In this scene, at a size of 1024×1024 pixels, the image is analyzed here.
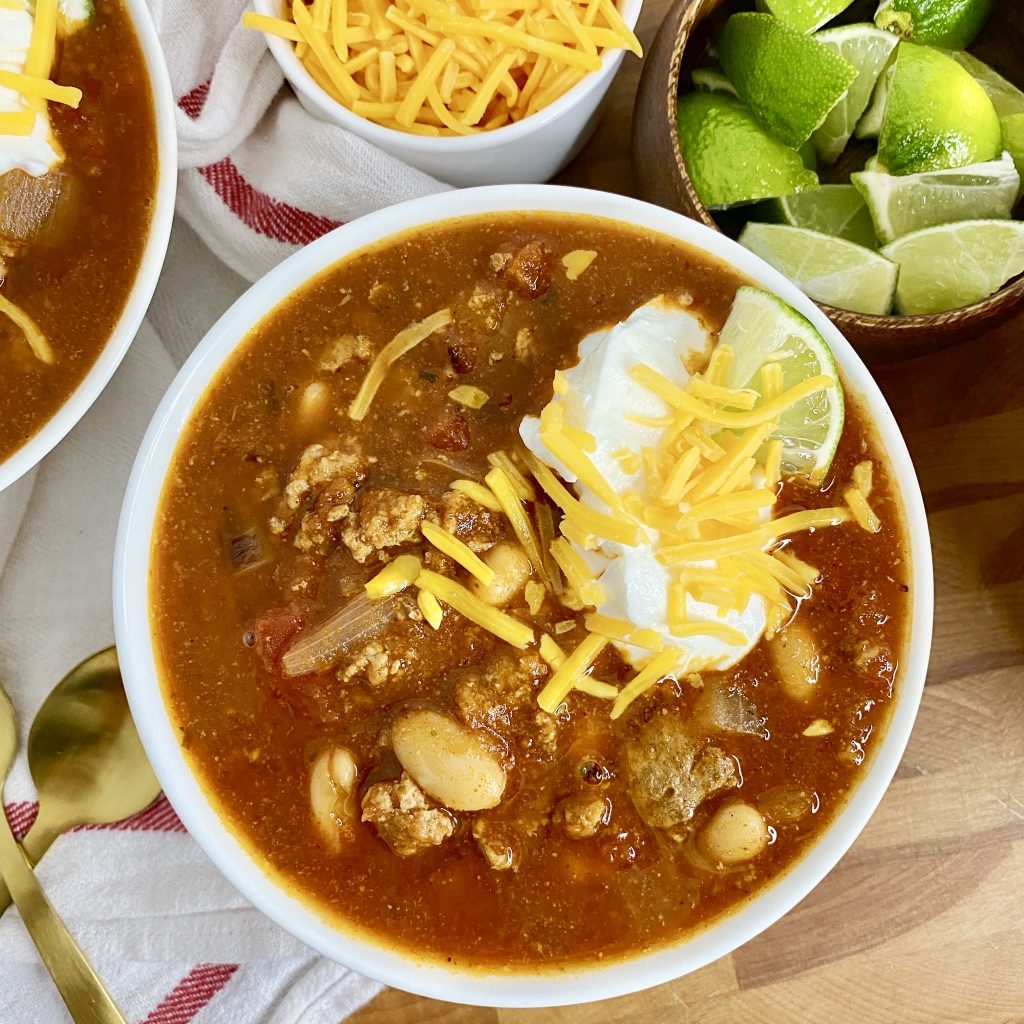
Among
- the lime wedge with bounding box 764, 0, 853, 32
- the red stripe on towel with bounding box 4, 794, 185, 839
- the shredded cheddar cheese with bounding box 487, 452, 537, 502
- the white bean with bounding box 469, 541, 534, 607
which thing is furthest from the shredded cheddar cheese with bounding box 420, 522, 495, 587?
the lime wedge with bounding box 764, 0, 853, 32

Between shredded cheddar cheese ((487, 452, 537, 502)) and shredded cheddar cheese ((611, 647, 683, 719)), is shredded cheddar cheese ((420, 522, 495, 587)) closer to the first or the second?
shredded cheddar cheese ((487, 452, 537, 502))

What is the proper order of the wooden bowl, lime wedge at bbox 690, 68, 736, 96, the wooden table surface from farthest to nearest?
the wooden table surface < lime wedge at bbox 690, 68, 736, 96 < the wooden bowl

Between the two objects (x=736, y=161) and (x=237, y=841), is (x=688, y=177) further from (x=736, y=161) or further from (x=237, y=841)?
(x=237, y=841)

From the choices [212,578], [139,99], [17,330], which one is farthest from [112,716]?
[139,99]

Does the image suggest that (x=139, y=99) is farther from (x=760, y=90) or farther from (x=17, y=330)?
(x=760, y=90)

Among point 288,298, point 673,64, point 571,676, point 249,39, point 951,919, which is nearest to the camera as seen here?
point 571,676

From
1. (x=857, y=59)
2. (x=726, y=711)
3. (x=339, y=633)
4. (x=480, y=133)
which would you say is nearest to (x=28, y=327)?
(x=339, y=633)
